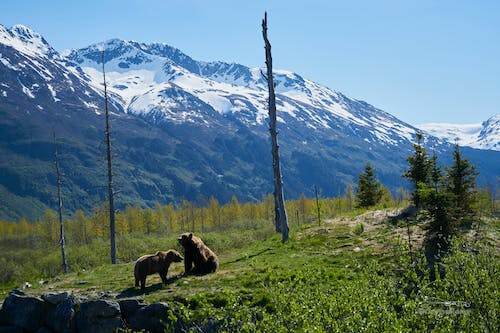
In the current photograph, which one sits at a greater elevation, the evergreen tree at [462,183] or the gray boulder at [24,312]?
the evergreen tree at [462,183]

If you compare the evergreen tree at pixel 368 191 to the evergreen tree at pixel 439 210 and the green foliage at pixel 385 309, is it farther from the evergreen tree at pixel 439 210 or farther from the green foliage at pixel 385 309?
the green foliage at pixel 385 309

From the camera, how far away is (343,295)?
8805 millimetres

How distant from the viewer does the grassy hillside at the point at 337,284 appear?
325 inches

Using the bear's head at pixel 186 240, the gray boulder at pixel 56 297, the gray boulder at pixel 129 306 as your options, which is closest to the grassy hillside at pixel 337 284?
the gray boulder at pixel 129 306

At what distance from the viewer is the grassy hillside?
8250mm

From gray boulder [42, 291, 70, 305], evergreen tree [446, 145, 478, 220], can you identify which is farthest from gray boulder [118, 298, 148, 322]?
evergreen tree [446, 145, 478, 220]

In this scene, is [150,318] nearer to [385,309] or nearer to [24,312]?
[24,312]

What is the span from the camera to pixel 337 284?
57.1 ft

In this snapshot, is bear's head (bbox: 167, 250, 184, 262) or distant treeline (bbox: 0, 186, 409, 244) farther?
distant treeline (bbox: 0, 186, 409, 244)

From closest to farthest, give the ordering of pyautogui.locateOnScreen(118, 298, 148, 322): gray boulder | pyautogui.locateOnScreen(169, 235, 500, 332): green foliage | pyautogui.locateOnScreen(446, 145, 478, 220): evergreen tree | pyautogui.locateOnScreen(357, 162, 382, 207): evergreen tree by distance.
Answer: pyautogui.locateOnScreen(169, 235, 500, 332): green foliage, pyautogui.locateOnScreen(118, 298, 148, 322): gray boulder, pyautogui.locateOnScreen(446, 145, 478, 220): evergreen tree, pyautogui.locateOnScreen(357, 162, 382, 207): evergreen tree

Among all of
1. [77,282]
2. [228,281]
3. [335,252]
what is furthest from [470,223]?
[77,282]

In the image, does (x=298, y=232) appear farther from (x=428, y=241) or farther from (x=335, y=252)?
(x=428, y=241)

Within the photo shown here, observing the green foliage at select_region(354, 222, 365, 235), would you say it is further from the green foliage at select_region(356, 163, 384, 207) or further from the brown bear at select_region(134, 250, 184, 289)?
the green foliage at select_region(356, 163, 384, 207)

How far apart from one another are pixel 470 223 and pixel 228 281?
12.6m
